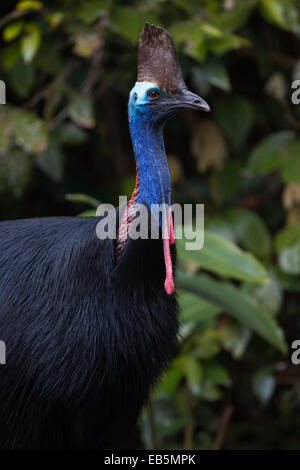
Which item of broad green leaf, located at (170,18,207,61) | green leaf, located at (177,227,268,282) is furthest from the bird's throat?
broad green leaf, located at (170,18,207,61)

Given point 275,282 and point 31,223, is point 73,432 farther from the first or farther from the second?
point 275,282

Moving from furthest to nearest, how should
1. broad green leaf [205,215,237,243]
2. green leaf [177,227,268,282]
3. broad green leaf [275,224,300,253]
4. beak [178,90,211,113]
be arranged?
broad green leaf [205,215,237,243]
broad green leaf [275,224,300,253]
green leaf [177,227,268,282]
beak [178,90,211,113]

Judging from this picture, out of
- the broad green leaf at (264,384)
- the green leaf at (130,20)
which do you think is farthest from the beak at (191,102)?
the broad green leaf at (264,384)

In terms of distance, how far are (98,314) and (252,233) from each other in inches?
49.7

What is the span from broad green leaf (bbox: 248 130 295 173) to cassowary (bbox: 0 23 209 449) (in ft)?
3.83

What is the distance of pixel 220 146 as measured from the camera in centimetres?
297

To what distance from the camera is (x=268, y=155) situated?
9.10 feet

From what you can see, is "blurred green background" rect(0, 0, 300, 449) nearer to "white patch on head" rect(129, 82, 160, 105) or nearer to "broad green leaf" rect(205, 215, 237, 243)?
"broad green leaf" rect(205, 215, 237, 243)

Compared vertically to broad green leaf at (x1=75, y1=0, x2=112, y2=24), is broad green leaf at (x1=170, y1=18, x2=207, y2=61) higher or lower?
lower

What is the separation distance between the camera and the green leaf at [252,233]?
2770 millimetres

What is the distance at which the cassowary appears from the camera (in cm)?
160

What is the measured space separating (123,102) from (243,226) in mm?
847

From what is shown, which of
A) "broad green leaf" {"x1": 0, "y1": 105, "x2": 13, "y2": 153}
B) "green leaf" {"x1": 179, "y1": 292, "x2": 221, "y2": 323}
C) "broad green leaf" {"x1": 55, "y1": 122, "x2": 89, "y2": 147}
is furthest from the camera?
"broad green leaf" {"x1": 55, "y1": 122, "x2": 89, "y2": 147}
